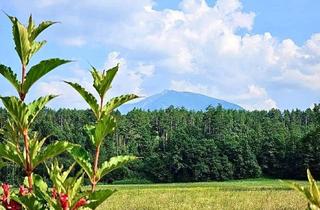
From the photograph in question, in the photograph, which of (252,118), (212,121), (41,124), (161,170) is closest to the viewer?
(161,170)

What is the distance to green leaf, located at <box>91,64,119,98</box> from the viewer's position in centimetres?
273

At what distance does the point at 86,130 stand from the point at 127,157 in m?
0.25

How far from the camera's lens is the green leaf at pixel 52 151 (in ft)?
9.04

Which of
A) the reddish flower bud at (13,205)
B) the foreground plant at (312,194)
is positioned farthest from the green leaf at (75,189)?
the foreground plant at (312,194)

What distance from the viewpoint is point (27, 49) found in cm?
265

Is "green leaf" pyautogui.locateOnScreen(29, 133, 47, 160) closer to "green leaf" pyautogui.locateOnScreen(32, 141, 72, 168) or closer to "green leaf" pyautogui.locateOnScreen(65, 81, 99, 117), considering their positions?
"green leaf" pyautogui.locateOnScreen(32, 141, 72, 168)

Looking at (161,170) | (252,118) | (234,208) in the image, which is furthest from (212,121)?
(234,208)

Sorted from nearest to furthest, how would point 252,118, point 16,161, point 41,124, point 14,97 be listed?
point 14,97
point 16,161
point 41,124
point 252,118

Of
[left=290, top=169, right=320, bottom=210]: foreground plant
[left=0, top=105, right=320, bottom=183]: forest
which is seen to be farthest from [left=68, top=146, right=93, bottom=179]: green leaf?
[left=0, top=105, right=320, bottom=183]: forest

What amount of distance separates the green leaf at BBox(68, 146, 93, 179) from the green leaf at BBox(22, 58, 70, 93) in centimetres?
39

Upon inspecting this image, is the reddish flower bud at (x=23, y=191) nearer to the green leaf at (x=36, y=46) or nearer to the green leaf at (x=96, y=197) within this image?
the green leaf at (x=96, y=197)

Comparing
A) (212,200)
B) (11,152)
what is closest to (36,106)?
(11,152)

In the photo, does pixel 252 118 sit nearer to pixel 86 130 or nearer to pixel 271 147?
pixel 271 147

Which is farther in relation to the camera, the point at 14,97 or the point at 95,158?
the point at 95,158
